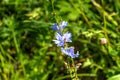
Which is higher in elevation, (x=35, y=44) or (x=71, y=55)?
(x=71, y=55)

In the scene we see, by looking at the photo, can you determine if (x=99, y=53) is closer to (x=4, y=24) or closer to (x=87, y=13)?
(x=87, y=13)

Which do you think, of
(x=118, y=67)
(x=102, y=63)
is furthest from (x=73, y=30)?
(x=118, y=67)

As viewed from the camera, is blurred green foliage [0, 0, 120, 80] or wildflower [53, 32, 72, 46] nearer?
wildflower [53, 32, 72, 46]

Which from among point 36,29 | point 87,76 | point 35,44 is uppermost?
point 36,29

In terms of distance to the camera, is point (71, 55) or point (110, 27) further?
point (110, 27)

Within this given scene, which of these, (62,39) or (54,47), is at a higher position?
(62,39)

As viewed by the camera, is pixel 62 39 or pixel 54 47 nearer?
pixel 62 39

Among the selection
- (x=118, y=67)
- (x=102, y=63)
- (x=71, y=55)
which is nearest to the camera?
(x=71, y=55)

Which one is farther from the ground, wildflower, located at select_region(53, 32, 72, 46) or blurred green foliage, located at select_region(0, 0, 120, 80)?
wildflower, located at select_region(53, 32, 72, 46)
